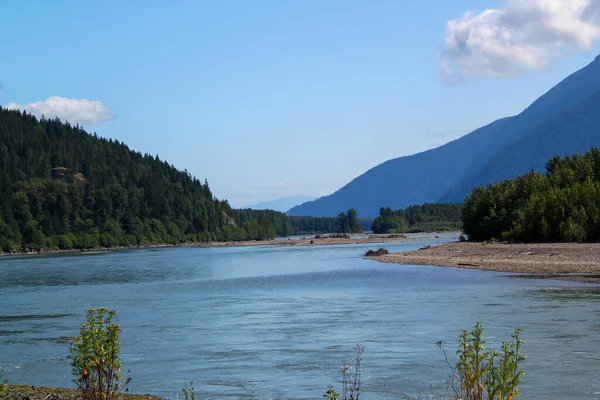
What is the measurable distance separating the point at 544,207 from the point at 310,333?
66145mm

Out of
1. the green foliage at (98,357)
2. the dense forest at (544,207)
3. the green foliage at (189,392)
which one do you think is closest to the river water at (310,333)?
the green foliage at (189,392)

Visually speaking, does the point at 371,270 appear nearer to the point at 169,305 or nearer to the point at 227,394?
the point at 169,305

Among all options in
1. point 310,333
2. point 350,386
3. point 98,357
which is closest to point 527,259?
point 310,333

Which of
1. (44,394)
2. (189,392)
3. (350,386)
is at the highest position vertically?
(44,394)

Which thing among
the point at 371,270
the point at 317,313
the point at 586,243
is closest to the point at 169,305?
the point at 317,313

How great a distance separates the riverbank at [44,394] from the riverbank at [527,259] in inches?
1499

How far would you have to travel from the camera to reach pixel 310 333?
1192 inches

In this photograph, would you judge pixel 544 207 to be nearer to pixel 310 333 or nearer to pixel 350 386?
pixel 310 333

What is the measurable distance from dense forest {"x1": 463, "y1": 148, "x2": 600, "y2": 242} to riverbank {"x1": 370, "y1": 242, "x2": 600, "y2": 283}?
6.09 m

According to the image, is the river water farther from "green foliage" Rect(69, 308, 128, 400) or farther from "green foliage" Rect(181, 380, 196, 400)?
"green foliage" Rect(69, 308, 128, 400)

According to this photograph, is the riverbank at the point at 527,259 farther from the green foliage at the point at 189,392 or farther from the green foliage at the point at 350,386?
the green foliage at the point at 189,392

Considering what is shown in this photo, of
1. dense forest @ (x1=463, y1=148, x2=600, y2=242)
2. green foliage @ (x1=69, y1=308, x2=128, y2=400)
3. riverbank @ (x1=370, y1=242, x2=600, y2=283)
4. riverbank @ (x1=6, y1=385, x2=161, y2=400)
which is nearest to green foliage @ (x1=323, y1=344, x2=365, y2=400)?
green foliage @ (x1=69, y1=308, x2=128, y2=400)

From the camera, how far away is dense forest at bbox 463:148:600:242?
83875mm

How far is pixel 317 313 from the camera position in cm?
3794
